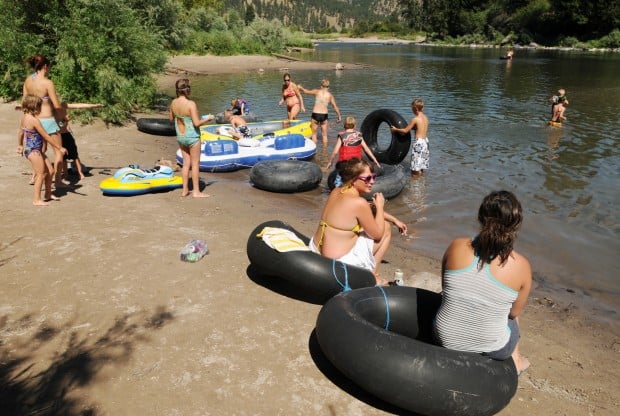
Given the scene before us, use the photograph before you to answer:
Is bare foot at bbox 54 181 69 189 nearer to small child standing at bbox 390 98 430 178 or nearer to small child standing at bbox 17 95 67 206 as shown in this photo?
small child standing at bbox 17 95 67 206

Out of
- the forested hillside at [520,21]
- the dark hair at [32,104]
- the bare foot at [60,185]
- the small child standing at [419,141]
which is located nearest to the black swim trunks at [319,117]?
the small child standing at [419,141]

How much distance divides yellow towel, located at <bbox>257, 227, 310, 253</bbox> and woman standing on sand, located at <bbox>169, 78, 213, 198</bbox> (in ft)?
10.0

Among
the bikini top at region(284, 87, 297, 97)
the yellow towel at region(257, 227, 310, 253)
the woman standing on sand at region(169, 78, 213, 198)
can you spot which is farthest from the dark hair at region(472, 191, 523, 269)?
the bikini top at region(284, 87, 297, 97)

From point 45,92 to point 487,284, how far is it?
6.84 meters

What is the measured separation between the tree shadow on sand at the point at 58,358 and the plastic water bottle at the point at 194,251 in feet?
3.34

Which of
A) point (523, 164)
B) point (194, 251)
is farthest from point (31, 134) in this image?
point (523, 164)

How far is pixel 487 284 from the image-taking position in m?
3.11

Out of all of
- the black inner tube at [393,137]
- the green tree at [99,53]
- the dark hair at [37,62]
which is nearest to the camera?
the dark hair at [37,62]

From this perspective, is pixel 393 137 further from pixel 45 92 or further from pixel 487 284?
pixel 487 284

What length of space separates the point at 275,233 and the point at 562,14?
74.2 m

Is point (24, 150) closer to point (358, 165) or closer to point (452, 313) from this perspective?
point (358, 165)

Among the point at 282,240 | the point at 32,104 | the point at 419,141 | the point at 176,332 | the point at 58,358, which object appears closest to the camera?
the point at 58,358

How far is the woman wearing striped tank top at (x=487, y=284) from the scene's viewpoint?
3.03 meters

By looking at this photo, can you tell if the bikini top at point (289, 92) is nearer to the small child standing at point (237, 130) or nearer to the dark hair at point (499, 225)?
the small child standing at point (237, 130)
